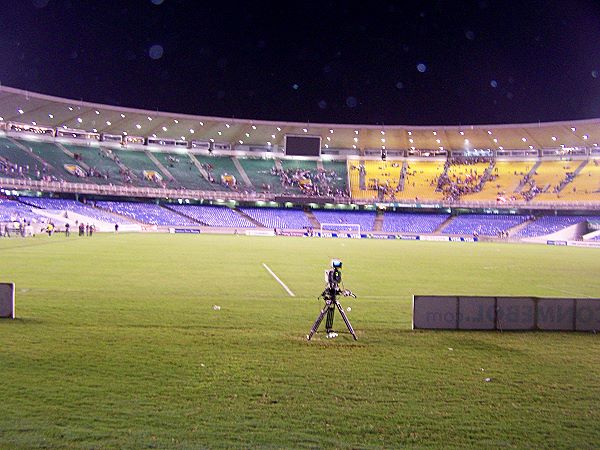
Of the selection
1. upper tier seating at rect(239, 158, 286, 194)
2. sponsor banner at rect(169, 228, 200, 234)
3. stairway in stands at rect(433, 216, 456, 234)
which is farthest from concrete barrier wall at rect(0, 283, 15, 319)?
upper tier seating at rect(239, 158, 286, 194)

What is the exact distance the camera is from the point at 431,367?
7980mm

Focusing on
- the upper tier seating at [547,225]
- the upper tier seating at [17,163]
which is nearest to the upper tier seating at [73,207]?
the upper tier seating at [17,163]

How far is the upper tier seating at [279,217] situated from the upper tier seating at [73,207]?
59.8ft

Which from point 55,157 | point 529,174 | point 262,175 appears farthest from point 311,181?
point 55,157

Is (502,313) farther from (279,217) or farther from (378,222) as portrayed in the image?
(378,222)

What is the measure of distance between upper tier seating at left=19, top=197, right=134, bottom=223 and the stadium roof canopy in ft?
36.5

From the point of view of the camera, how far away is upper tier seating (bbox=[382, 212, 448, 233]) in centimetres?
7619

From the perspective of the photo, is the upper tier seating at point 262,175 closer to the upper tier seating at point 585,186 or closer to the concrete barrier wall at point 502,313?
the upper tier seating at point 585,186

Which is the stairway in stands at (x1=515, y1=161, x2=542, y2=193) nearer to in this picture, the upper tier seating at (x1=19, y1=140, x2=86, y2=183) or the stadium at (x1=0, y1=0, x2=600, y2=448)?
the stadium at (x1=0, y1=0, x2=600, y2=448)

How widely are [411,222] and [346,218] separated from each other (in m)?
9.56

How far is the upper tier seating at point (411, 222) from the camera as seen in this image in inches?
3000

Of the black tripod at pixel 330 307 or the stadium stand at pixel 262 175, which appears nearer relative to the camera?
the black tripod at pixel 330 307

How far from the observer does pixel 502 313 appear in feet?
35.6

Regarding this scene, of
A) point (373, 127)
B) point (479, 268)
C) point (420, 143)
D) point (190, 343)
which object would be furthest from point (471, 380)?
point (420, 143)
